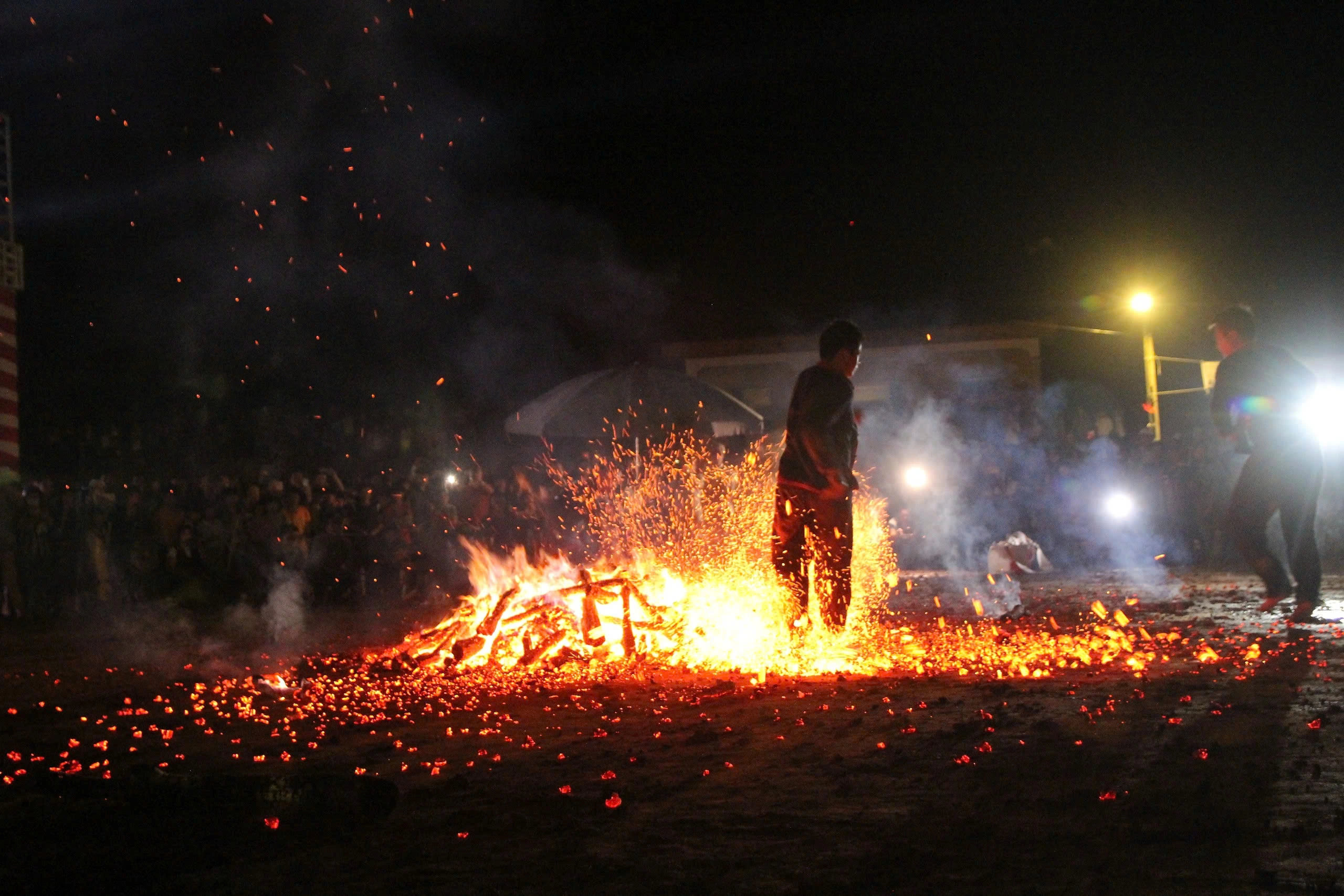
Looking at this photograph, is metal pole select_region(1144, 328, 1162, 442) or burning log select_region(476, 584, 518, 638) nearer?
burning log select_region(476, 584, 518, 638)

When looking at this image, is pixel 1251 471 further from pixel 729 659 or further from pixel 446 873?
pixel 446 873

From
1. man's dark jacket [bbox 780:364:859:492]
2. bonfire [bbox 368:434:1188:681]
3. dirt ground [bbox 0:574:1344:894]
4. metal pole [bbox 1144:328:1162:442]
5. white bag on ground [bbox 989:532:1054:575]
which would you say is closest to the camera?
dirt ground [bbox 0:574:1344:894]

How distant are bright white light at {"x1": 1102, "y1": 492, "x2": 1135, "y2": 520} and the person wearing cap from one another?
6.54m

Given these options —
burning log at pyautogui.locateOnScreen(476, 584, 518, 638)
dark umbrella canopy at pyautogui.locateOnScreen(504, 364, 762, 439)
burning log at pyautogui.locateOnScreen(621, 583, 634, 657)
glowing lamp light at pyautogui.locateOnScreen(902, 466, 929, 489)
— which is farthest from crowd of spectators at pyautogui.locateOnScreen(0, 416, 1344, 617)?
burning log at pyautogui.locateOnScreen(621, 583, 634, 657)

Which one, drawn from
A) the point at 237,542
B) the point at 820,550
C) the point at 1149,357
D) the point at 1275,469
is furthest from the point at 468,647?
the point at 1149,357

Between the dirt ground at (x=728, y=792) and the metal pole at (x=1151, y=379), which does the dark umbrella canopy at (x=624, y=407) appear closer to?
the dirt ground at (x=728, y=792)

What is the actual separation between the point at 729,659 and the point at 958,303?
1908cm

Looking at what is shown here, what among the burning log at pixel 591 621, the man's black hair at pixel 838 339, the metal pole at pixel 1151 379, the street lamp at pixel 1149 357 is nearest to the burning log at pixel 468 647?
the burning log at pixel 591 621

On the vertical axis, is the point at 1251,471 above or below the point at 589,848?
above

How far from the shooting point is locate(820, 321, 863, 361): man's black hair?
7.15 metres

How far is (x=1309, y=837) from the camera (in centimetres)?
293

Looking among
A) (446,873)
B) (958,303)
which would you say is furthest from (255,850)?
(958,303)

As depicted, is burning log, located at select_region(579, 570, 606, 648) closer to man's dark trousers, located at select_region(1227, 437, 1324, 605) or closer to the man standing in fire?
the man standing in fire

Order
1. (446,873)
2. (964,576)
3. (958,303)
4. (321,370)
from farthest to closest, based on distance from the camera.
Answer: (958,303)
(321,370)
(964,576)
(446,873)
